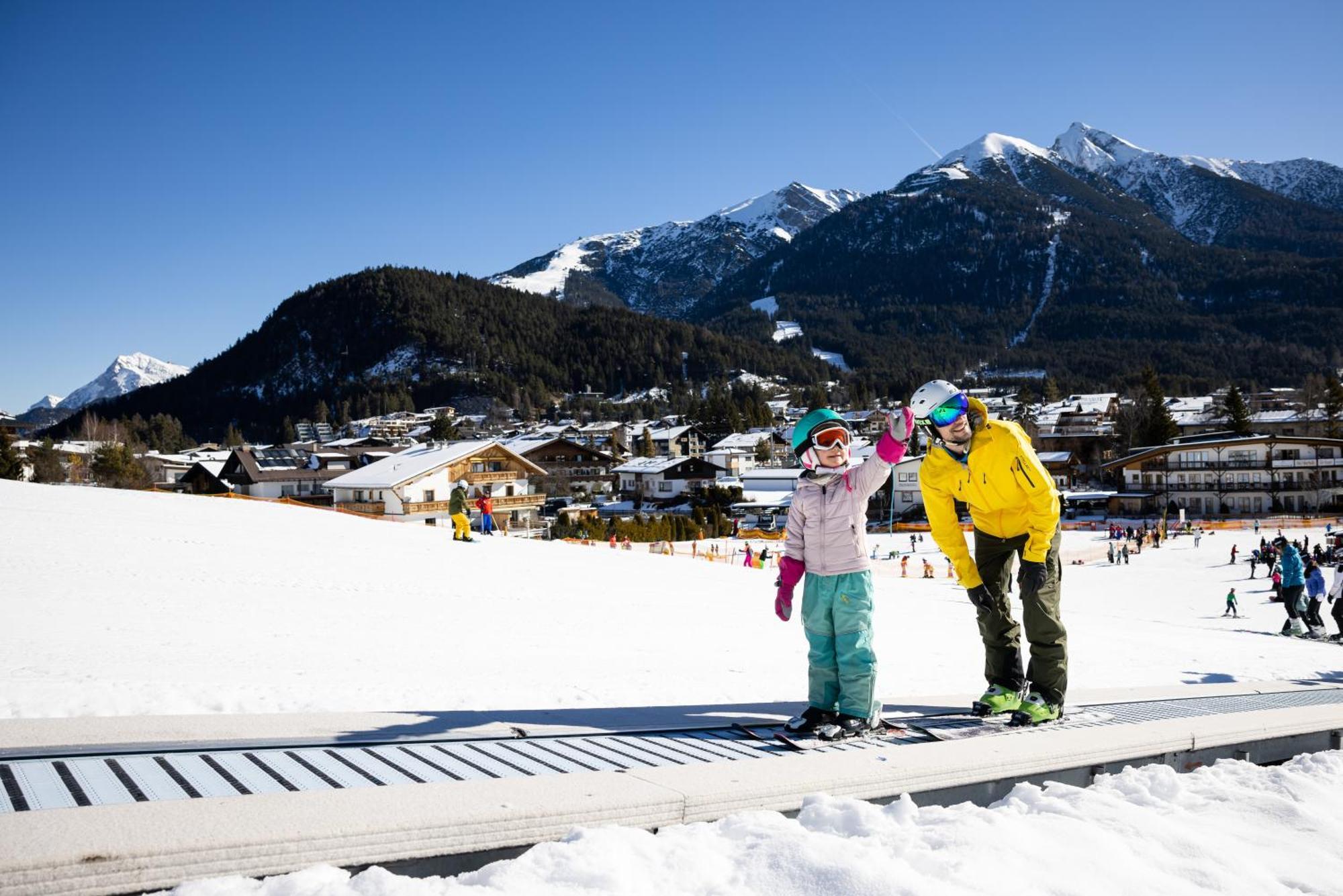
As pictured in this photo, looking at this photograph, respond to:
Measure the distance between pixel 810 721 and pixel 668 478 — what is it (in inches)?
2847

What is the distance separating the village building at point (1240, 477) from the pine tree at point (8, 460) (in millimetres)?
68985

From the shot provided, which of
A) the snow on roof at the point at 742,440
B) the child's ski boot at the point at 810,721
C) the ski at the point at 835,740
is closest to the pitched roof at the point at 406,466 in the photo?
the child's ski boot at the point at 810,721

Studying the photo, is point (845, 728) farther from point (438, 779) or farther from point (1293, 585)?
point (1293, 585)

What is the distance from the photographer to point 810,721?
4770 millimetres

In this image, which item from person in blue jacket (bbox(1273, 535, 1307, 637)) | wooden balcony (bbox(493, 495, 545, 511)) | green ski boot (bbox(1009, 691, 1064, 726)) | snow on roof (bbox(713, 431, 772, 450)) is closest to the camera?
green ski boot (bbox(1009, 691, 1064, 726))

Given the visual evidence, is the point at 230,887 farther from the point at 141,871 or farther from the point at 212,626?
the point at 212,626

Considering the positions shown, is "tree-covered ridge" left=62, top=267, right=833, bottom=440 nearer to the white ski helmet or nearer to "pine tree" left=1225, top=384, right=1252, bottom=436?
"pine tree" left=1225, top=384, right=1252, bottom=436

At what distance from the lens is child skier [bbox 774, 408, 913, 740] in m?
4.84

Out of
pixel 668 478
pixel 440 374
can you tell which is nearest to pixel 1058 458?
pixel 668 478

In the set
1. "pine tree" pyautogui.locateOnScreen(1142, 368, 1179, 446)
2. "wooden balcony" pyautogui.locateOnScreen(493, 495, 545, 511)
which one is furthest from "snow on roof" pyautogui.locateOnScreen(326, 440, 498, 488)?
"pine tree" pyautogui.locateOnScreen(1142, 368, 1179, 446)

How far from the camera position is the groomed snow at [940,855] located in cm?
271

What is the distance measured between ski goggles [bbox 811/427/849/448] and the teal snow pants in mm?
794

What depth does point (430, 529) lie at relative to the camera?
2464 cm

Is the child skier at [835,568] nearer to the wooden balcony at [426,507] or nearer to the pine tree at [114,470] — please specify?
the wooden balcony at [426,507]
